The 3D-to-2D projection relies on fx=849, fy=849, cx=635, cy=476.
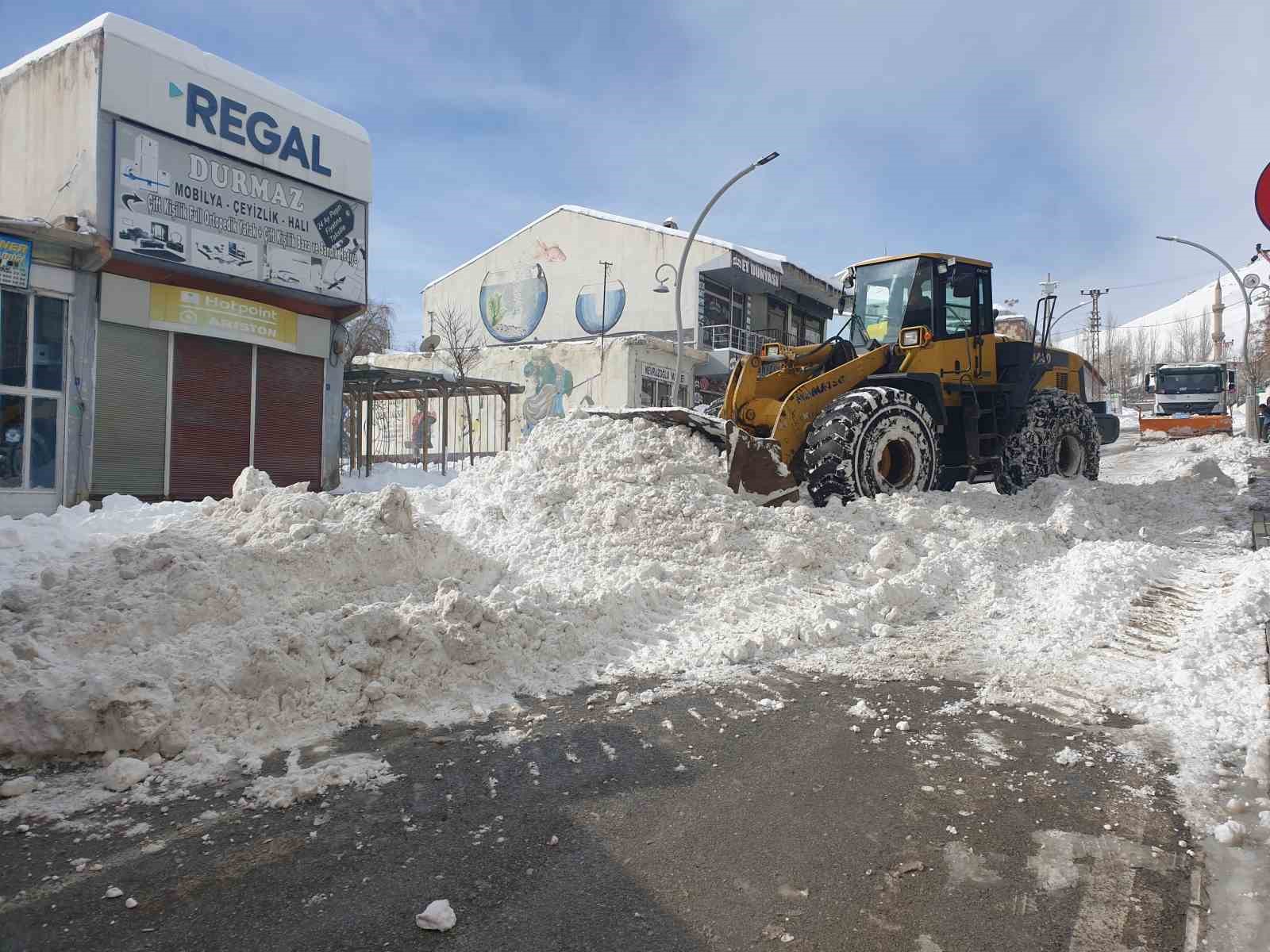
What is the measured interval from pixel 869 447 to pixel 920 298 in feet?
8.61

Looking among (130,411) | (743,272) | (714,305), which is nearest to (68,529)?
(130,411)

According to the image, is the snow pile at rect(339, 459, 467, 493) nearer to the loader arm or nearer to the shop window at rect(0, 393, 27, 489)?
the shop window at rect(0, 393, 27, 489)

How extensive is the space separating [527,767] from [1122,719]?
2911 mm

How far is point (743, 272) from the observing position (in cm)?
2983

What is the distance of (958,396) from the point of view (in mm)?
10492

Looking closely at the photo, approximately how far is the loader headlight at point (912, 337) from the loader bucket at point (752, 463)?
8.23ft

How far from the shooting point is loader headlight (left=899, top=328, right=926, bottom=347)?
9906mm

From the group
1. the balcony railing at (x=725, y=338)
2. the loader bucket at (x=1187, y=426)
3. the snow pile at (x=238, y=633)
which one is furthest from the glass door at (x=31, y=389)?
the loader bucket at (x=1187, y=426)

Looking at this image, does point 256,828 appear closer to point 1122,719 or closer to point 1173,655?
point 1122,719

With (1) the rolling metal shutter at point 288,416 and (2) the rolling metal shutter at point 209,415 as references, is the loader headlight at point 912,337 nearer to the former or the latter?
(1) the rolling metal shutter at point 288,416

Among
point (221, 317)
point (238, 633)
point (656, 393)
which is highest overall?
point (656, 393)

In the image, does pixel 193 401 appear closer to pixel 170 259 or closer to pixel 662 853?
pixel 170 259

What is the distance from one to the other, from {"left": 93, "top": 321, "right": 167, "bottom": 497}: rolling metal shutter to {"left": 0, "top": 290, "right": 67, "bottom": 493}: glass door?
1.76 feet

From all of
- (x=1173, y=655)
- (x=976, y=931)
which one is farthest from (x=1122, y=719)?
(x=976, y=931)
